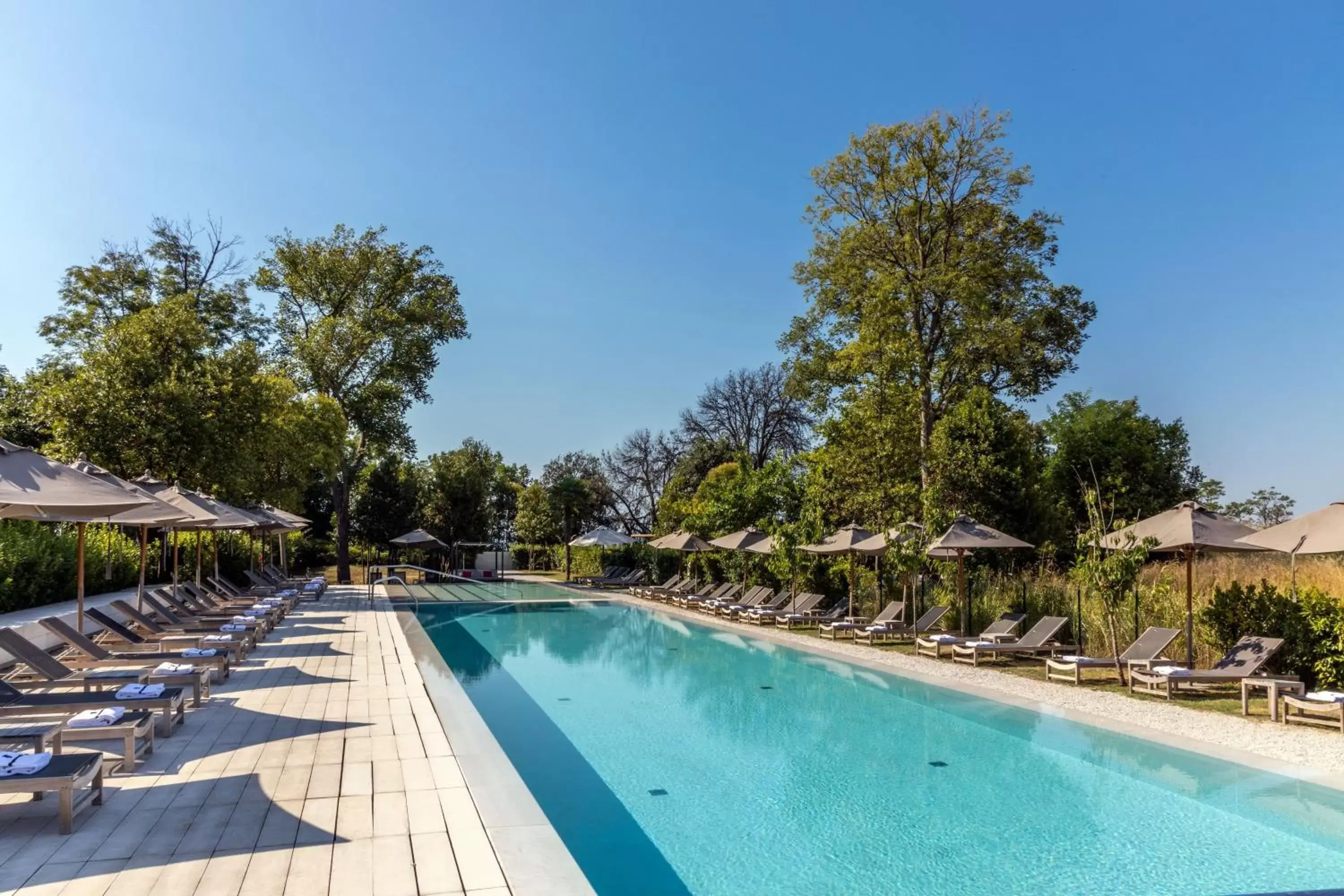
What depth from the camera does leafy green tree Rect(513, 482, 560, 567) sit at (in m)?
38.3

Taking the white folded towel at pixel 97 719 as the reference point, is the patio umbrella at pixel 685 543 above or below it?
above

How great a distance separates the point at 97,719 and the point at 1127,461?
30574 mm

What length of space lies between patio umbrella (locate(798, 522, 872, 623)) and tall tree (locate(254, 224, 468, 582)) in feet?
60.9

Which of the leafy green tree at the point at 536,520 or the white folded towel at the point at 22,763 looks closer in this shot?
the white folded towel at the point at 22,763

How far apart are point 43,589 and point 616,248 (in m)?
14.6

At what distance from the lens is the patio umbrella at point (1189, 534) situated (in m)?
9.62

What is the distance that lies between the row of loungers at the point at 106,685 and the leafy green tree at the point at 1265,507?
50.1 metres

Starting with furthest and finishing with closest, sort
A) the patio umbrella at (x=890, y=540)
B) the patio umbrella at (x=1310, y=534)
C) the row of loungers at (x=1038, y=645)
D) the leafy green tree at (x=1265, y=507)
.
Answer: the leafy green tree at (x=1265, y=507)
the patio umbrella at (x=890, y=540)
the row of loungers at (x=1038, y=645)
the patio umbrella at (x=1310, y=534)

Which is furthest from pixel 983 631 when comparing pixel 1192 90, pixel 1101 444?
pixel 1101 444

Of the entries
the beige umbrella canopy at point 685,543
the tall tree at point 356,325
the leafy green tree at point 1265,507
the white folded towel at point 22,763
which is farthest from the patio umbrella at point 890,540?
the leafy green tree at point 1265,507

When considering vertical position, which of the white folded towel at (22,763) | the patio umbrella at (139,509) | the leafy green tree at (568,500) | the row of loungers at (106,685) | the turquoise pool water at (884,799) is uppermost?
the leafy green tree at (568,500)

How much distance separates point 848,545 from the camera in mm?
15500

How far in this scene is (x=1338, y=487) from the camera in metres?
20.9

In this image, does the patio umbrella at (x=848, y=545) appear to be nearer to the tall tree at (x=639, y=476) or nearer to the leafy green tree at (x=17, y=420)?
the leafy green tree at (x=17, y=420)
